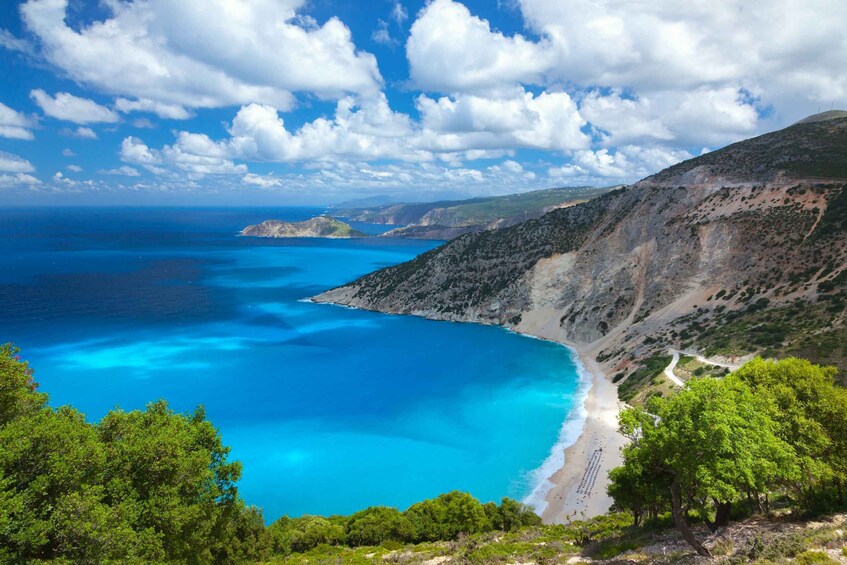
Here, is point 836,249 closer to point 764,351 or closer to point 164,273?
point 764,351

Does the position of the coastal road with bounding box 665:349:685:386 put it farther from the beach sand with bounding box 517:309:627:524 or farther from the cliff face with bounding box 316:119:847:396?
the beach sand with bounding box 517:309:627:524

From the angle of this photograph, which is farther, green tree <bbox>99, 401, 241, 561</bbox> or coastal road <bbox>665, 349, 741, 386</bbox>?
coastal road <bbox>665, 349, 741, 386</bbox>

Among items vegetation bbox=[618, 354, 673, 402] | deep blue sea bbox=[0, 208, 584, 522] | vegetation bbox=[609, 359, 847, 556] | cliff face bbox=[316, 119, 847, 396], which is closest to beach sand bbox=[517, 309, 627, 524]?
vegetation bbox=[618, 354, 673, 402]

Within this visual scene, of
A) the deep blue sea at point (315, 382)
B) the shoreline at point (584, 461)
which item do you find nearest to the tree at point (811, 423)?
the shoreline at point (584, 461)

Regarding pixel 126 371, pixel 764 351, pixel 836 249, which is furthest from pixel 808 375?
pixel 126 371

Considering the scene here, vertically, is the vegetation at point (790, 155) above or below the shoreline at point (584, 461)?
above

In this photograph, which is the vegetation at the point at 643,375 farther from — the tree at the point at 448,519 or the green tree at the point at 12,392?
the green tree at the point at 12,392

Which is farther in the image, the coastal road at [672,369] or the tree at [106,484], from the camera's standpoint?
the coastal road at [672,369]
